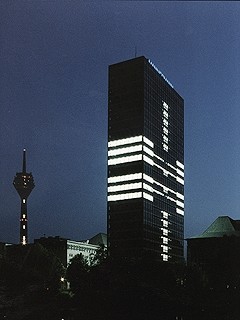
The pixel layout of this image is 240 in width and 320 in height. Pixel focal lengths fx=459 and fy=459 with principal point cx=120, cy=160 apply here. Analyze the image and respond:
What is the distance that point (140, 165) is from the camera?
14262 centimetres

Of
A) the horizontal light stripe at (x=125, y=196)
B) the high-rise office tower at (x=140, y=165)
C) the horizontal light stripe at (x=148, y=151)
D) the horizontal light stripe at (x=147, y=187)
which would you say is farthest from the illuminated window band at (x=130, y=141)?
the horizontal light stripe at (x=125, y=196)

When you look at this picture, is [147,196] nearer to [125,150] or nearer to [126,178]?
[126,178]

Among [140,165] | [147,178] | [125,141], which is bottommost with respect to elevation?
[147,178]

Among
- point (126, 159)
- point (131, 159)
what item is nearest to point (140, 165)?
point (131, 159)

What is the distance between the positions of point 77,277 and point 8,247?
94.7 meters

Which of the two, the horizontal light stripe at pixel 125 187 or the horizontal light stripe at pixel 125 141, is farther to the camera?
the horizontal light stripe at pixel 125 141

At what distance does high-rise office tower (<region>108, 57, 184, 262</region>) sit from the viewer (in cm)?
14000

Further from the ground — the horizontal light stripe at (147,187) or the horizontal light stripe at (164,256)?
the horizontal light stripe at (147,187)

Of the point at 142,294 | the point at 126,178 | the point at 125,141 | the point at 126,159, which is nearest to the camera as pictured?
the point at 142,294

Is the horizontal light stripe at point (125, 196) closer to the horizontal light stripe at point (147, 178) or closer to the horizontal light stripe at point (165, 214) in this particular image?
the horizontal light stripe at point (147, 178)

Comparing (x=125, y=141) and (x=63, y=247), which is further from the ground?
(x=125, y=141)

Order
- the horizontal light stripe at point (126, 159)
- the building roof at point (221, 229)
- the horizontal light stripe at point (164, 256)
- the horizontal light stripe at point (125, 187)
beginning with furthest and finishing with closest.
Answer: the horizontal light stripe at point (164, 256), the horizontal light stripe at point (126, 159), the horizontal light stripe at point (125, 187), the building roof at point (221, 229)

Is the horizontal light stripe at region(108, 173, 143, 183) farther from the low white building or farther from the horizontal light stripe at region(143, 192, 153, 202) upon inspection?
the low white building

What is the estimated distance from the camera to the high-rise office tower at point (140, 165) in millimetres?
140000
